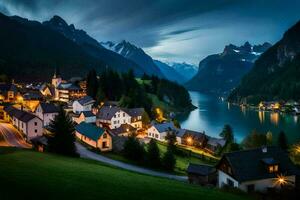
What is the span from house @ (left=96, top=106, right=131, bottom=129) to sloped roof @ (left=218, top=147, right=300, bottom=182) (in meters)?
51.2

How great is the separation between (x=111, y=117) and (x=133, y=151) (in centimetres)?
3283

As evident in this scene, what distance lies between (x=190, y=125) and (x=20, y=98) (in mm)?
59817

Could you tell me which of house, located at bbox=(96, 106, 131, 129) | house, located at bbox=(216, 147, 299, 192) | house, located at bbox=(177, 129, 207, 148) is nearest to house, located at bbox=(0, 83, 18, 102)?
house, located at bbox=(96, 106, 131, 129)

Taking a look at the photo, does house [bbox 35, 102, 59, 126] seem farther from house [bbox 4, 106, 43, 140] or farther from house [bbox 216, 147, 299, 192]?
house [bbox 216, 147, 299, 192]

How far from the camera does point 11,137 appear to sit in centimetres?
5453

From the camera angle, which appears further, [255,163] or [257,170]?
[255,163]

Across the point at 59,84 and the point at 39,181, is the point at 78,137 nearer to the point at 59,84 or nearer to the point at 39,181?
the point at 39,181

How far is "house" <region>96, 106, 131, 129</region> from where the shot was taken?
8169 cm

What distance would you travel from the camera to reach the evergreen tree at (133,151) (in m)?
→ 49.6

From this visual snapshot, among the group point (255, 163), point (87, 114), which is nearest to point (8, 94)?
point (87, 114)

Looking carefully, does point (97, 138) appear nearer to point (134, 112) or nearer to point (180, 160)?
point (180, 160)

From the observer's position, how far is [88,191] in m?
18.5

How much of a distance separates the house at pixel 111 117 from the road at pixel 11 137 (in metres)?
24.8

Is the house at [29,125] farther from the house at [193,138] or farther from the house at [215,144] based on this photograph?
the house at [215,144]
